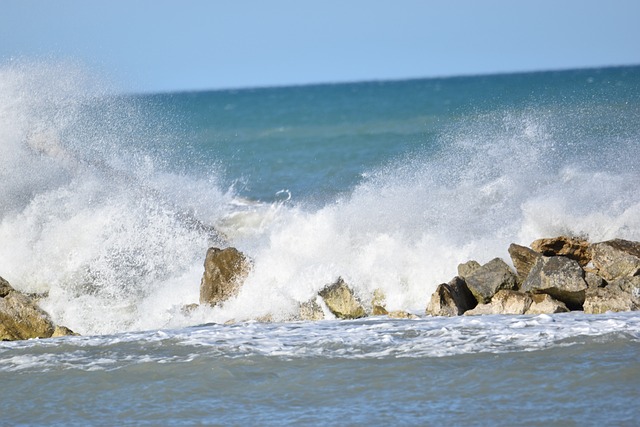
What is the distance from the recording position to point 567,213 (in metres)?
10.4

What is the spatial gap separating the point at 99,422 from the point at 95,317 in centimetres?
410

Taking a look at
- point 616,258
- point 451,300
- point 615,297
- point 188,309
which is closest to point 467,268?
point 451,300

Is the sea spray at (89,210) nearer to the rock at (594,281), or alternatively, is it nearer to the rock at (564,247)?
the rock at (564,247)

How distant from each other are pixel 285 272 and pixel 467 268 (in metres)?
1.81

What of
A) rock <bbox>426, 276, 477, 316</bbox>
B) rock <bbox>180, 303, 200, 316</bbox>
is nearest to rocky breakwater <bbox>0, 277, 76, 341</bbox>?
rock <bbox>180, 303, 200, 316</bbox>

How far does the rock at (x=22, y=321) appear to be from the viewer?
873cm

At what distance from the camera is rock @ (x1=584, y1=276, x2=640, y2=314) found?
8.03 metres

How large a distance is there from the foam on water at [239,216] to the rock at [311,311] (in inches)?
5.5

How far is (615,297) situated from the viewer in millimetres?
8094

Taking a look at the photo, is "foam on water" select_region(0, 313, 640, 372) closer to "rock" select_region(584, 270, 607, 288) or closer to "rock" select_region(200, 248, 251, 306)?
"rock" select_region(584, 270, 607, 288)

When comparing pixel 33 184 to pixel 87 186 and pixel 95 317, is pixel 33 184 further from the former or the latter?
pixel 95 317

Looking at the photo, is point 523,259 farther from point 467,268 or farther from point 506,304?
point 506,304

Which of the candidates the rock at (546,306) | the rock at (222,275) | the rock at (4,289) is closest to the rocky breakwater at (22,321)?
the rock at (4,289)

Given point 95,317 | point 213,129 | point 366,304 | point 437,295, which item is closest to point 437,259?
point 366,304
